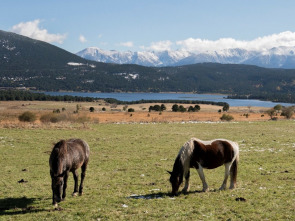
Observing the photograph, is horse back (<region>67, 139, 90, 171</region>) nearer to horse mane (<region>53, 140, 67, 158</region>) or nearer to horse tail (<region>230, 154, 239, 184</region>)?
horse mane (<region>53, 140, 67, 158</region>)

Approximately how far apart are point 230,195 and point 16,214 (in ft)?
27.2

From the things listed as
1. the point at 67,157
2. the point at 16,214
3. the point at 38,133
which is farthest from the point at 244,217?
the point at 38,133

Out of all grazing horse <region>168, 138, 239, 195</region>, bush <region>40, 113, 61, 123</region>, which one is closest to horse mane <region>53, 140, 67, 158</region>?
grazing horse <region>168, 138, 239, 195</region>

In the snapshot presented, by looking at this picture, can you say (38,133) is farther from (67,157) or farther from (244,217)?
(244,217)

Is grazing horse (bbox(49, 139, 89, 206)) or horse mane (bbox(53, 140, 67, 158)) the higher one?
horse mane (bbox(53, 140, 67, 158))

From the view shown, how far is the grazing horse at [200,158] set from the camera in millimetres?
13172

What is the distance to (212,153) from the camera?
1356 cm

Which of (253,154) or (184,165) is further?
(253,154)

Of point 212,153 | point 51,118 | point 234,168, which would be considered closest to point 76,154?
point 212,153

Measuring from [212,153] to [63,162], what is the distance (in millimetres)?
6181

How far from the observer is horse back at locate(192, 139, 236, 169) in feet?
44.3

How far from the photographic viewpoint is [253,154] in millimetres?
25266

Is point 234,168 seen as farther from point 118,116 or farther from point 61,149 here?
point 118,116

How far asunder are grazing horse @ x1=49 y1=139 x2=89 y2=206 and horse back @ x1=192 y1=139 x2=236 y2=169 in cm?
496
